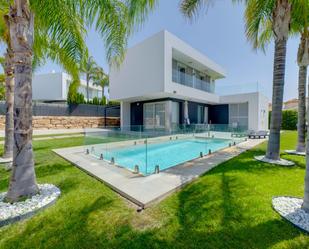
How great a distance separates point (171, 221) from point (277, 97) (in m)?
6.41

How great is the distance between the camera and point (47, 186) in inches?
169

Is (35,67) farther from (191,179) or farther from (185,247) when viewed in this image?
(185,247)

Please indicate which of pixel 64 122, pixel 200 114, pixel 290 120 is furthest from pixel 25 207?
pixel 290 120

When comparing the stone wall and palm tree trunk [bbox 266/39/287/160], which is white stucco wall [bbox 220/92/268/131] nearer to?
palm tree trunk [bbox 266/39/287/160]

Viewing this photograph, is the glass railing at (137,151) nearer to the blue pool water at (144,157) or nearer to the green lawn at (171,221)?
the blue pool water at (144,157)

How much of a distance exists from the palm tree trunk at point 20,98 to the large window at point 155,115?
558 inches

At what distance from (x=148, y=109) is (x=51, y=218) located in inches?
674

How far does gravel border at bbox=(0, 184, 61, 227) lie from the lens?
118 inches

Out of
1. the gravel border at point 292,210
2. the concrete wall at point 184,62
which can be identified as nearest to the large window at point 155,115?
the concrete wall at point 184,62

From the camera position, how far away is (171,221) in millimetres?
3025

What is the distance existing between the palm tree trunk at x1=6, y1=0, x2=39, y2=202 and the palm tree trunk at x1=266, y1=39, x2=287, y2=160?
7896mm

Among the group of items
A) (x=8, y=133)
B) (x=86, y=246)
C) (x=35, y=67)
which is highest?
(x=35, y=67)

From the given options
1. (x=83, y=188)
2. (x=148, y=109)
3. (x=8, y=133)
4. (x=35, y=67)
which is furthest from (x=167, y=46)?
(x=83, y=188)

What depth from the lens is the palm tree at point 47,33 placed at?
11.4ft
